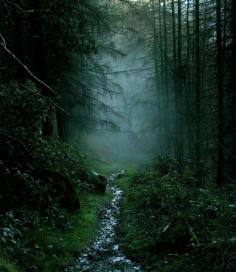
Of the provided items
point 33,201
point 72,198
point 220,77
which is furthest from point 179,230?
point 220,77

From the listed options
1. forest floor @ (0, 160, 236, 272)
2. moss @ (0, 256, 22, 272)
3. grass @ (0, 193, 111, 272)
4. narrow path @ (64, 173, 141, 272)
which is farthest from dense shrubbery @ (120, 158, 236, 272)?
moss @ (0, 256, 22, 272)

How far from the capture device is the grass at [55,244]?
343 inches

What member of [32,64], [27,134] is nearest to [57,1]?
[32,64]

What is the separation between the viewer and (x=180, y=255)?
9266mm

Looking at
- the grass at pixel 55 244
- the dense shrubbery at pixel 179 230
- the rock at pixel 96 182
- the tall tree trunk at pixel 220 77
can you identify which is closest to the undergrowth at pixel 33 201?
the grass at pixel 55 244

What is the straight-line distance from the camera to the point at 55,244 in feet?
33.3

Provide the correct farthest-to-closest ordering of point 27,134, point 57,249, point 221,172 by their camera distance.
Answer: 1. point 221,172
2. point 27,134
3. point 57,249

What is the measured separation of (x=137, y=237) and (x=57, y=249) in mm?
2385

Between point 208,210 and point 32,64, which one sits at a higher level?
point 32,64

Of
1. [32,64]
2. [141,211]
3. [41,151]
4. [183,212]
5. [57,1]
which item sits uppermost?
[57,1]

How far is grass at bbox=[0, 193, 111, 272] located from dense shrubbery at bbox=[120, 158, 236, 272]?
43.7 inches

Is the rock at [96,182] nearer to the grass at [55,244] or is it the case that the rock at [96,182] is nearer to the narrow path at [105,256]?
the narrow path at [105,256]

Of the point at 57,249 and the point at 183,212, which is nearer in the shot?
the point at 57,249

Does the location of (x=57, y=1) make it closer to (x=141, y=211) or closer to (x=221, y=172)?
(x=141, y=211)
